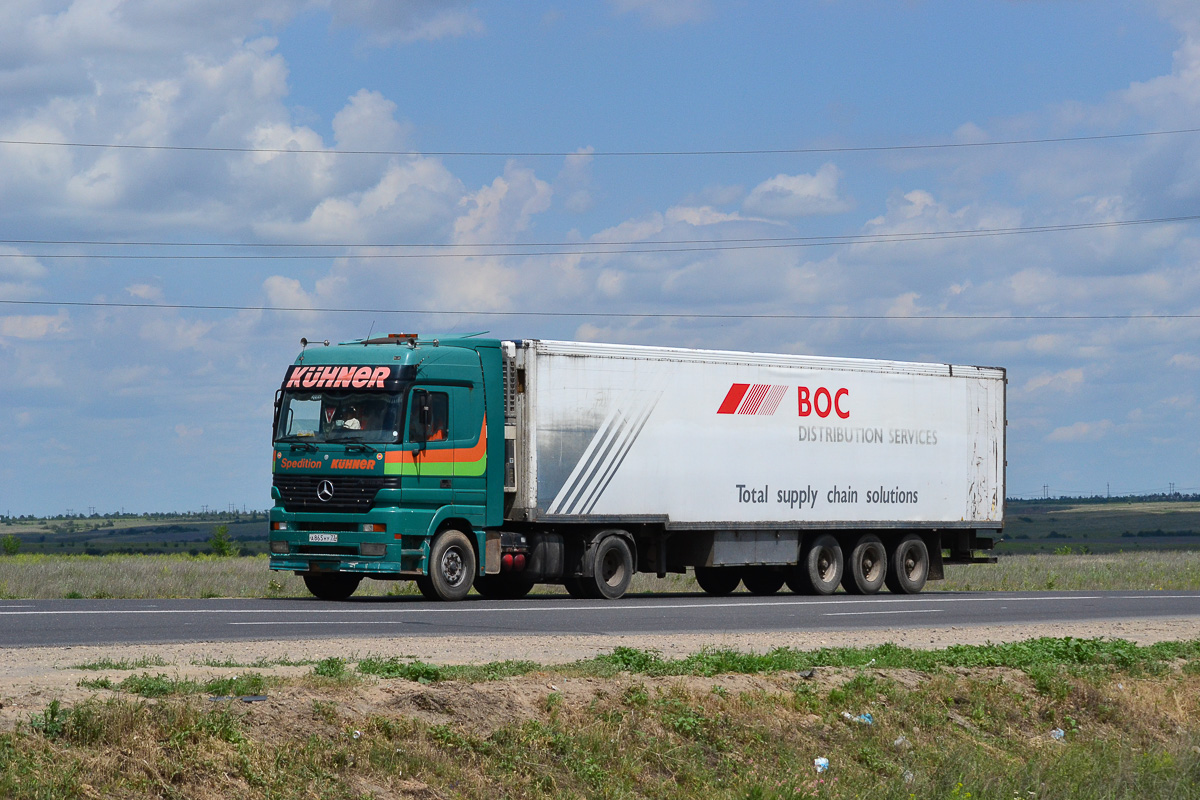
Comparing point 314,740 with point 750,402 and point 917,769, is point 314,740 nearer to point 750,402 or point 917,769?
point 917,769

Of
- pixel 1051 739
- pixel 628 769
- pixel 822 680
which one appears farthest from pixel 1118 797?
pixel 628 769

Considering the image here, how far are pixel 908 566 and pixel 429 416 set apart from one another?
35.1ft

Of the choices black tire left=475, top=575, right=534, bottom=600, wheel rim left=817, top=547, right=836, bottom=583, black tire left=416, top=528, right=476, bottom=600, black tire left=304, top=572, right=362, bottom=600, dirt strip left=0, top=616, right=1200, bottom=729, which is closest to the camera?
dirt strip left=0, top=616, right=1200, bottom=729

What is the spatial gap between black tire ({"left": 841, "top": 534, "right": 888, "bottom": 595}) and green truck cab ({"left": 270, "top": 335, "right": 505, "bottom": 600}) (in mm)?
7541

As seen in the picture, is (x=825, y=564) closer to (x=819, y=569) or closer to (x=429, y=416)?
(x=819, y=569)

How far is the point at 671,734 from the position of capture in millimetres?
11328

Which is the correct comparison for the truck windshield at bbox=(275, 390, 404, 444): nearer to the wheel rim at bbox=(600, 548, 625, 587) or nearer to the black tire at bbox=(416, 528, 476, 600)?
the black tire at bbox=(416, 528, 476, 600)

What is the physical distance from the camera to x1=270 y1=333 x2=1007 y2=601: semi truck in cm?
2156

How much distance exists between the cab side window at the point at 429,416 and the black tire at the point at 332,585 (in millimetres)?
2689

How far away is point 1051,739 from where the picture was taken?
13141 millimetres

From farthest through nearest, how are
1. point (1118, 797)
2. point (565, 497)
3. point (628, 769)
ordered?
point (565, 497) → point (1118, 797) → point (628, 769)

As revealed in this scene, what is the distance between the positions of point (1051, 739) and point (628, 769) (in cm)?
437

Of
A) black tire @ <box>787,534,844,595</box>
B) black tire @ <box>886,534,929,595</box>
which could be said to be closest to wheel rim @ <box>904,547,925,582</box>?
black tire @ <box>886,534,929,595</box>

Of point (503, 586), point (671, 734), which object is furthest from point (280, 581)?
point (671, 734)
